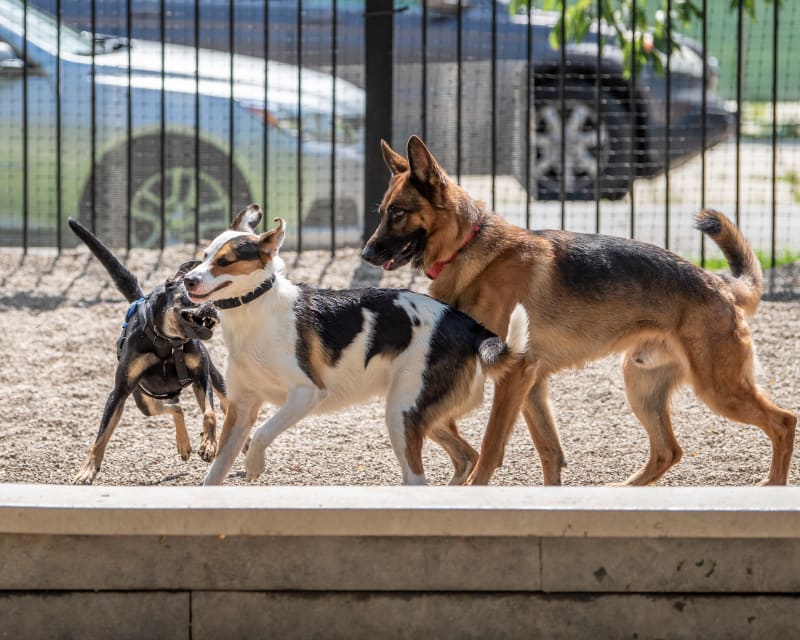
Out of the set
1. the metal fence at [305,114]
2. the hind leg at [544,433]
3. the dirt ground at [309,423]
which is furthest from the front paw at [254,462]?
the metal fence at [305,114]

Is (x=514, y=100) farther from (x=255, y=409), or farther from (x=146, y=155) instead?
(x=255, y=409)

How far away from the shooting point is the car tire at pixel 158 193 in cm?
1023

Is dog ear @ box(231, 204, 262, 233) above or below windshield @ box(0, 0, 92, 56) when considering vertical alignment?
below

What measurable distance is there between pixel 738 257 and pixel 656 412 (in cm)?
81

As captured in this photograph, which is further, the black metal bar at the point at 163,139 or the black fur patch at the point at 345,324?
the black metal bar at the point at 163,139

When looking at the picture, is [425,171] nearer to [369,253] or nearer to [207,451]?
[369,253]

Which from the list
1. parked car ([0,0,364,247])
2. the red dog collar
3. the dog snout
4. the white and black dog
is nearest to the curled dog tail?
the white and black dog

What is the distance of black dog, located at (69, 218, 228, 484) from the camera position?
583 centimetres

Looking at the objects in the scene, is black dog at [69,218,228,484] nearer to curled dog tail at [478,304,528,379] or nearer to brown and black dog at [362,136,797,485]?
brown and black dog at [362,136,797,485]

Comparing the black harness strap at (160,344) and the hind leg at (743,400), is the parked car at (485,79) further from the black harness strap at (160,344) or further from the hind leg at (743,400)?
the hind leg at (743,400)

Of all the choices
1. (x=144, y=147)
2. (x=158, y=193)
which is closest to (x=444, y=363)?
(x=158, y=193)

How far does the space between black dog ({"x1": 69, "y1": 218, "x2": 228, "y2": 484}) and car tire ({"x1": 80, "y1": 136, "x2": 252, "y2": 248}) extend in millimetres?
3916

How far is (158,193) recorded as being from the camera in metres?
10.3

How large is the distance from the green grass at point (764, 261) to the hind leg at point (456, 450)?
14.5 feet
